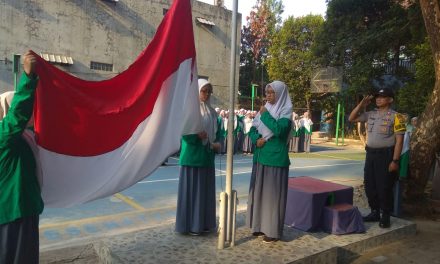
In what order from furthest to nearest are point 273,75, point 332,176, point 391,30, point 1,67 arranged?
point 273,75, point 1,67, point 391,30, point 332,176

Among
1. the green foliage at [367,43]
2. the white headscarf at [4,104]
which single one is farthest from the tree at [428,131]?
the green foliage at [367,43]

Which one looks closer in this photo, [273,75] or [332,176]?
[332,176]

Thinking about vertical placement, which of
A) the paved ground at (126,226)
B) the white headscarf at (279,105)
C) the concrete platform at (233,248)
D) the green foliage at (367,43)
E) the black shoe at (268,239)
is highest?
the green foliage at (367,43)

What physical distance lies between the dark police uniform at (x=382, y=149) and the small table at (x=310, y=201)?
14.2 inches

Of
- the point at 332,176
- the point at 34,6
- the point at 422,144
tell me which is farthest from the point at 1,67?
the point at 422,144

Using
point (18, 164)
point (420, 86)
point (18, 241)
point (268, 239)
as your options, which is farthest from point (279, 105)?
point (420, 86)

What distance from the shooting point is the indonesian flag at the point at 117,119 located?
261cm

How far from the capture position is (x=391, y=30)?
12242mm

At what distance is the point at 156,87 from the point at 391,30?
36.9 feet

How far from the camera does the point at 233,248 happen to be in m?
3.69

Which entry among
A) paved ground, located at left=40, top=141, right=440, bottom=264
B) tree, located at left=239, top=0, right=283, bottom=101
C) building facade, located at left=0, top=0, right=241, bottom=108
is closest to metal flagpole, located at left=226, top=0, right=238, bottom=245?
paved ground, located at left=40, top=141, right=440, bottom=264

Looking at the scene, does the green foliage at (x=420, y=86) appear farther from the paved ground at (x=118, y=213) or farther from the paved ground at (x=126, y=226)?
the paved ground at (x=126, y=226)

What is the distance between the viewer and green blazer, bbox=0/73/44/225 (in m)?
2.18

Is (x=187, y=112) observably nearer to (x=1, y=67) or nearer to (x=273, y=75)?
(x=1, y=67)
